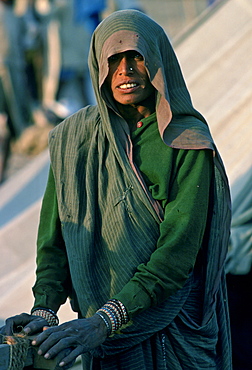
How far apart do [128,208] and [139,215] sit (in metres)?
0.03

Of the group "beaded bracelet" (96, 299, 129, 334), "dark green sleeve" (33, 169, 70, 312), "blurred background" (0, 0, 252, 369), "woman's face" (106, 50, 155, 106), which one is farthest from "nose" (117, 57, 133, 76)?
"blurred background" (0, 0, 252, 369)

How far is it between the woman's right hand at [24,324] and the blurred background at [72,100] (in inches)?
64.4

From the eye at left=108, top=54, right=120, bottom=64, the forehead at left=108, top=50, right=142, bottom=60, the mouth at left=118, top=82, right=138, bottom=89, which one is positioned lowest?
the mouth at left=118, top=82, right=138, bottom=89

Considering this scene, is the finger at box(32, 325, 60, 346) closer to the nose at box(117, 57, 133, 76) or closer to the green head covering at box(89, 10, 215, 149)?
the green head covering at box(89, 10, 215, 149)

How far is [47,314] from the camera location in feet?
7.67

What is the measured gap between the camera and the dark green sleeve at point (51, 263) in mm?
2383

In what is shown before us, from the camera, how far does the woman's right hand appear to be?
2166 mm

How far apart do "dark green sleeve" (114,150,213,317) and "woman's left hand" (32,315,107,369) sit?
0.11 metres

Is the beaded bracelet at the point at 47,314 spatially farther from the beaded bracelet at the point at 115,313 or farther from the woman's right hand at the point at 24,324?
the beaded bracelet at the point at 115,313

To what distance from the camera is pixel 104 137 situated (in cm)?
242

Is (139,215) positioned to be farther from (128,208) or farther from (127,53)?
(127,53)

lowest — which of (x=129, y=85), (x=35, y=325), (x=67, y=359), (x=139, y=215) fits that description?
(x=67, y=359)

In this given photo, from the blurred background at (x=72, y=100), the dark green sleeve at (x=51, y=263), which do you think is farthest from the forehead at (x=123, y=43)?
the blurred background at (x=72, y=100)

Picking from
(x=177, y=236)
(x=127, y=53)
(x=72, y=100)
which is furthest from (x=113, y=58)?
(x=72, y=100)
